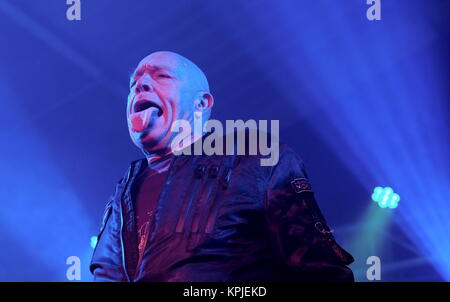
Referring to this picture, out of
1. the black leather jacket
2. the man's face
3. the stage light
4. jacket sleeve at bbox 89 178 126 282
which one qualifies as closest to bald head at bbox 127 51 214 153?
the man's face

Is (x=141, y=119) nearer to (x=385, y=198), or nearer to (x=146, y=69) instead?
(x=146, y=69)

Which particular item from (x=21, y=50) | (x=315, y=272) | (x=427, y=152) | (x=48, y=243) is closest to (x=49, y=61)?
(x=21, y=50)

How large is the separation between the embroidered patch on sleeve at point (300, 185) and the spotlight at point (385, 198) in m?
0.36

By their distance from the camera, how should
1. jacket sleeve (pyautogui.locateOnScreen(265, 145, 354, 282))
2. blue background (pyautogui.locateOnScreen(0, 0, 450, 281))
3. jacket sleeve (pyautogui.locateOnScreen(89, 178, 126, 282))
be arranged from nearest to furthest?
jacket sleeve (pyautogui.locateOnScreen(265, 145, 354, 282)) < jacket sleeve (pyautogui.locateOnScreen(89, 178, 126, 282)) < blue background (pyautogui.locateOnScreen(0, 0, 450, 281))

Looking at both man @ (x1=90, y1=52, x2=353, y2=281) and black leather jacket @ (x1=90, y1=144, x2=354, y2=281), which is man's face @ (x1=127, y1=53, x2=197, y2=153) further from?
black leather jacket @ (x1=90, y1=144, x2=354, y2=281)

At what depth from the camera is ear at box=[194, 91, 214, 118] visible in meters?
3.08

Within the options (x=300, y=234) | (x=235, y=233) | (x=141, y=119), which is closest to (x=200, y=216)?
(x=235, y=233)

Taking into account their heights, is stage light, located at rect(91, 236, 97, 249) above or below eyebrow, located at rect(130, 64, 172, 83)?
below

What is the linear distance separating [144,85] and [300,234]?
3.66ft

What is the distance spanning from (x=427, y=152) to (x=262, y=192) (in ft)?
2.97

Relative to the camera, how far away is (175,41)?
320 cm

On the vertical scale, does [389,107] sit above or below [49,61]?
below

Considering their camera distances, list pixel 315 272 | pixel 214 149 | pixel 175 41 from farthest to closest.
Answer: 1. pixel 175 41
2. pixel 214 149
3. pixel 315 272
